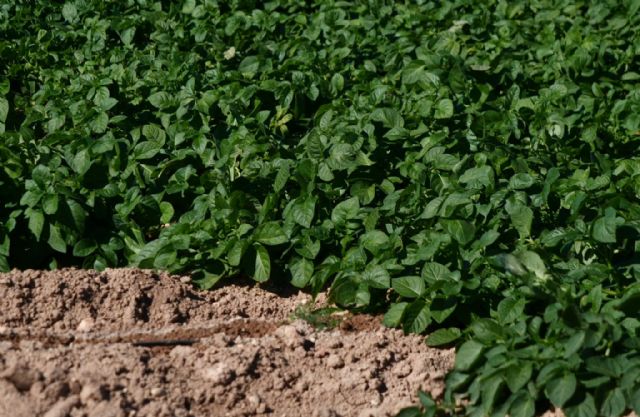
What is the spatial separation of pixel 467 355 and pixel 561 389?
38cm

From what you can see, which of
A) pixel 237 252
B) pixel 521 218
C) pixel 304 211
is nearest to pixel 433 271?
pixel 521 218

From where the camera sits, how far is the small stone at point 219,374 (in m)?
4.03

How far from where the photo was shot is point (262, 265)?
484 centimetres

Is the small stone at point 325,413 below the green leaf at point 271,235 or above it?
below

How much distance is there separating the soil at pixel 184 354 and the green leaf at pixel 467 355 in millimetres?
172

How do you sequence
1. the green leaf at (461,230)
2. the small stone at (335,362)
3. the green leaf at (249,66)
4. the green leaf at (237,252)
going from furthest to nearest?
1. the green leaf at (249,66)
2. the green leaf at (237,252)
3. the green leaf at (461,230)
4. the small stone at (335,362)

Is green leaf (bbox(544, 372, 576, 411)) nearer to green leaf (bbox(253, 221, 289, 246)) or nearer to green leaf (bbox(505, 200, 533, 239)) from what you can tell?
green leaf (bbox(505, 200, 533, 239))

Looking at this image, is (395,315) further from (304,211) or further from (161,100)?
(161,100)

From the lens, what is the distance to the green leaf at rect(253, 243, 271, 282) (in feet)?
15.9

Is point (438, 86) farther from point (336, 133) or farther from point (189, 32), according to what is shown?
point (189, 32)

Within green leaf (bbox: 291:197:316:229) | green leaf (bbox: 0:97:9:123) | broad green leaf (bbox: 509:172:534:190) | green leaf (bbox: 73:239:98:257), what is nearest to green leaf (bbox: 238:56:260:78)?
green leaf (bbox: 0:97:9:123)

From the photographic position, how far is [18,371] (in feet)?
12.5

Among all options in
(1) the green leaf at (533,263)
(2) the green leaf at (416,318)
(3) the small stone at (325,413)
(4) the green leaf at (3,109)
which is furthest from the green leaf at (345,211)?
(4) the green leaf at (3,109)

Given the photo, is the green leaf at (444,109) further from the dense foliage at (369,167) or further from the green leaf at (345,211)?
the green leaf at (345,211)
